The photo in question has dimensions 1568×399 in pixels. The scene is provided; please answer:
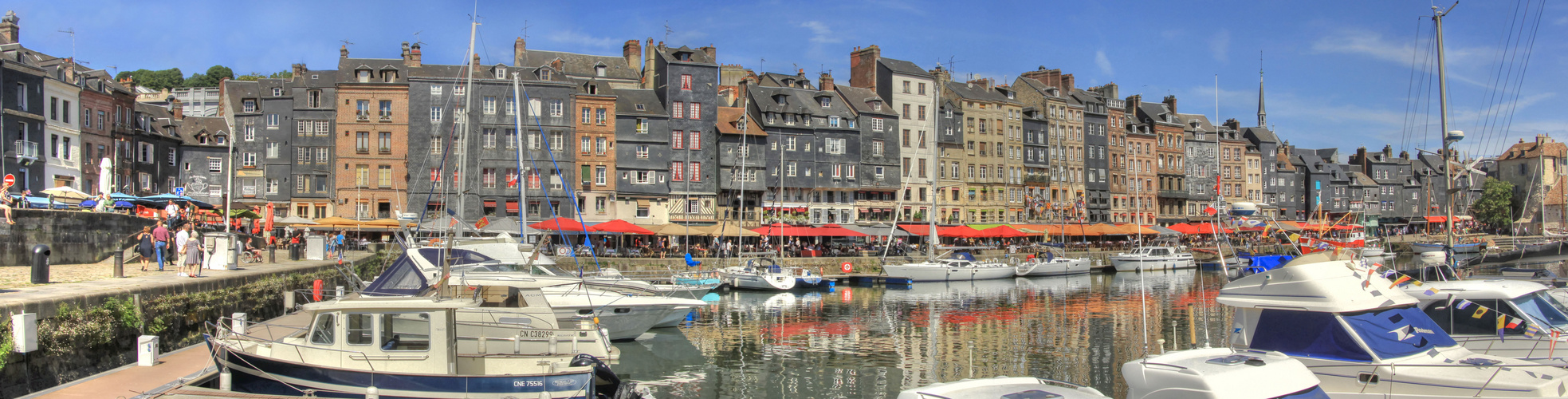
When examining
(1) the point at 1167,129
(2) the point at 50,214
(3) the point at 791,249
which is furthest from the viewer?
(1) the point at 1167,129

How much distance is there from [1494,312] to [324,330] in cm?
1807

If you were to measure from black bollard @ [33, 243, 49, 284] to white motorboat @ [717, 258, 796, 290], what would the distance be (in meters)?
28.7

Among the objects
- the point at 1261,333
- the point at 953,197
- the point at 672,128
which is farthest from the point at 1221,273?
the point at 1261,333

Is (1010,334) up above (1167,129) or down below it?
below

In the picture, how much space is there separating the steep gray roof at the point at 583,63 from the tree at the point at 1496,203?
74399 millimetres

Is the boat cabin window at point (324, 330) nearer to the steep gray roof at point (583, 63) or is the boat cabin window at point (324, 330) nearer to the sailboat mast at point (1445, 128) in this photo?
the sailboat mast at point (1445, 128)

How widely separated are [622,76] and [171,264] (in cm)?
4249

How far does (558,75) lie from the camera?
6244 centimetres

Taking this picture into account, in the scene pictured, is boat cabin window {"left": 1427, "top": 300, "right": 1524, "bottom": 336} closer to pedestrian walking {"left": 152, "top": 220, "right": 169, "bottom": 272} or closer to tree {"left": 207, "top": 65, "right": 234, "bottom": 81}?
pedestrian walking {"left": 152, "top": 220, "right": 169, "bottom": 272}

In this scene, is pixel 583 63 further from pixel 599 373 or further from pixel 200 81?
pixel 200 81

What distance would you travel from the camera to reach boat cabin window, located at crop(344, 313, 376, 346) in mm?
14516

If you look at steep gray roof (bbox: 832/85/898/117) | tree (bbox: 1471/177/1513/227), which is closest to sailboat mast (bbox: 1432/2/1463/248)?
steep gray roof (bbox: 832/85/898/117)

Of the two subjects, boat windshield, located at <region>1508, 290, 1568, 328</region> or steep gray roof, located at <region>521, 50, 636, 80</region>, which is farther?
steep gray roof, located at <region>521, 50, 636, 80</region>

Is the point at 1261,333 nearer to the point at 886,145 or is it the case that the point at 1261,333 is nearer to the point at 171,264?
the point at 171,264
